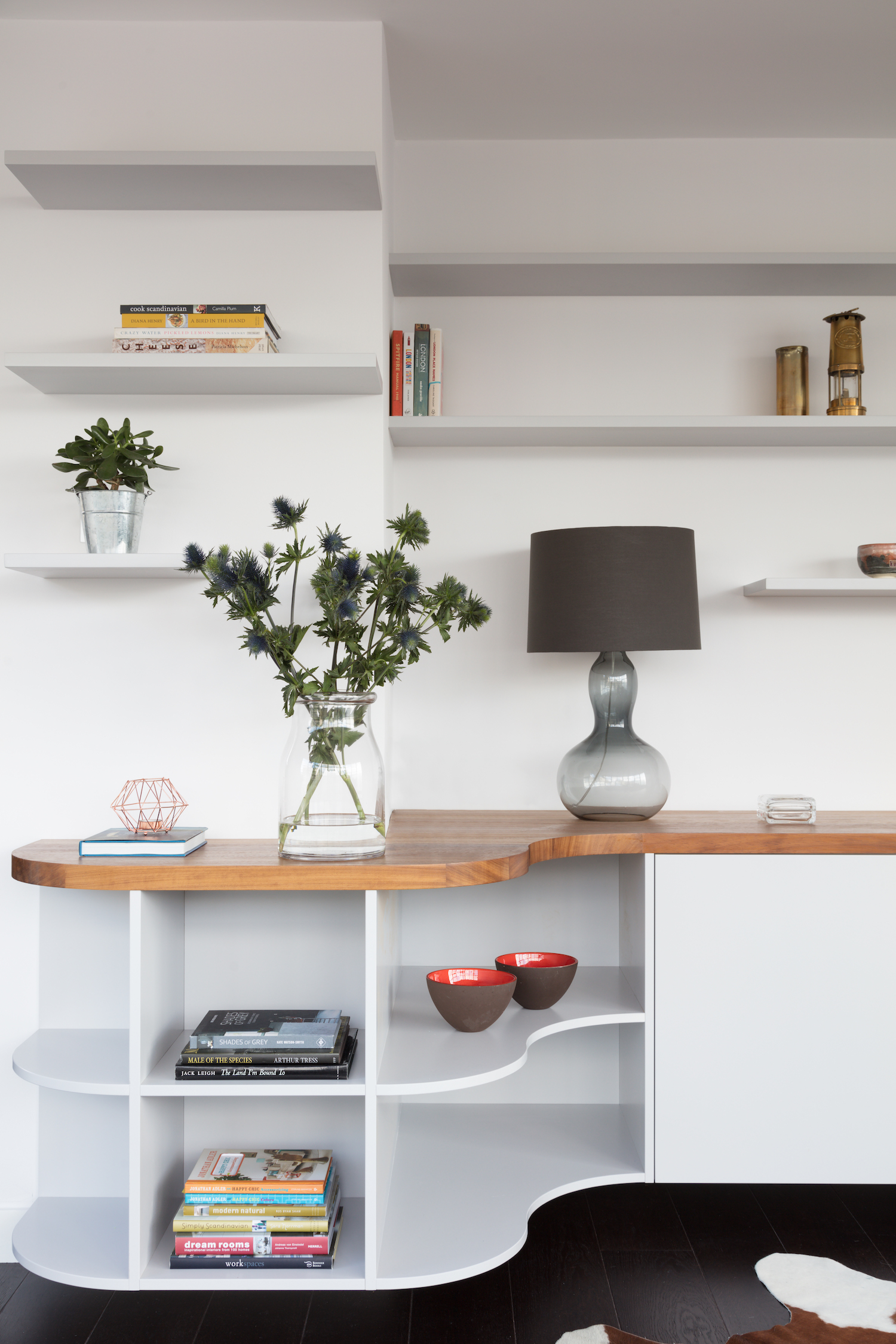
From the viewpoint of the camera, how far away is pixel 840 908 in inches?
79.6

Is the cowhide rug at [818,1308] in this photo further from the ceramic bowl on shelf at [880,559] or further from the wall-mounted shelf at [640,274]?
the wall-mounted shelf at [640,274]

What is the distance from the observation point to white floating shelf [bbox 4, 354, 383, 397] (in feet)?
6.49

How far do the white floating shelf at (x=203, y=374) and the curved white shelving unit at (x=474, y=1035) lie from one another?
1.40 meters

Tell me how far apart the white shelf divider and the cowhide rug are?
6.15 ft

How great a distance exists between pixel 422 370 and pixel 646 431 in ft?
1.88

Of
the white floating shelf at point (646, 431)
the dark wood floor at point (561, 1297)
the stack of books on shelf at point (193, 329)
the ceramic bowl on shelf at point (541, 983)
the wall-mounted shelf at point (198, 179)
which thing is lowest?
the dark wood floor at point (561, 1297)

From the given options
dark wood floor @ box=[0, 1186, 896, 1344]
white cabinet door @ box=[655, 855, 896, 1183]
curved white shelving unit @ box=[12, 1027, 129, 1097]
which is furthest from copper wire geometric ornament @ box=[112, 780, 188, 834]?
white cabinet door @ box=[655, 855, 896, 1183]

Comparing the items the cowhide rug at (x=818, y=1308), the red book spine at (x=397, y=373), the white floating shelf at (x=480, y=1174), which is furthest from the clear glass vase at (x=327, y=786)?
the cowhide rug at (x=818, y=1308)

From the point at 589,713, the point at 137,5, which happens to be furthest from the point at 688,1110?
the point at 137,5

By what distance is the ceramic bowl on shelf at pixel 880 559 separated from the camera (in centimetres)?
235

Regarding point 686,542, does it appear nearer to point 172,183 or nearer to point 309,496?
point 309,496

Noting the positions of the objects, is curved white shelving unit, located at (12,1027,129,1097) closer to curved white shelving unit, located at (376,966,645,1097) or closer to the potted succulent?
curved white shelving unit, located at (376,966,645,1097)

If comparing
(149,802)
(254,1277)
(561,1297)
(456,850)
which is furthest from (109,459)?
(561,1297)

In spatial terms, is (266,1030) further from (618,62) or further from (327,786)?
(618,62)
